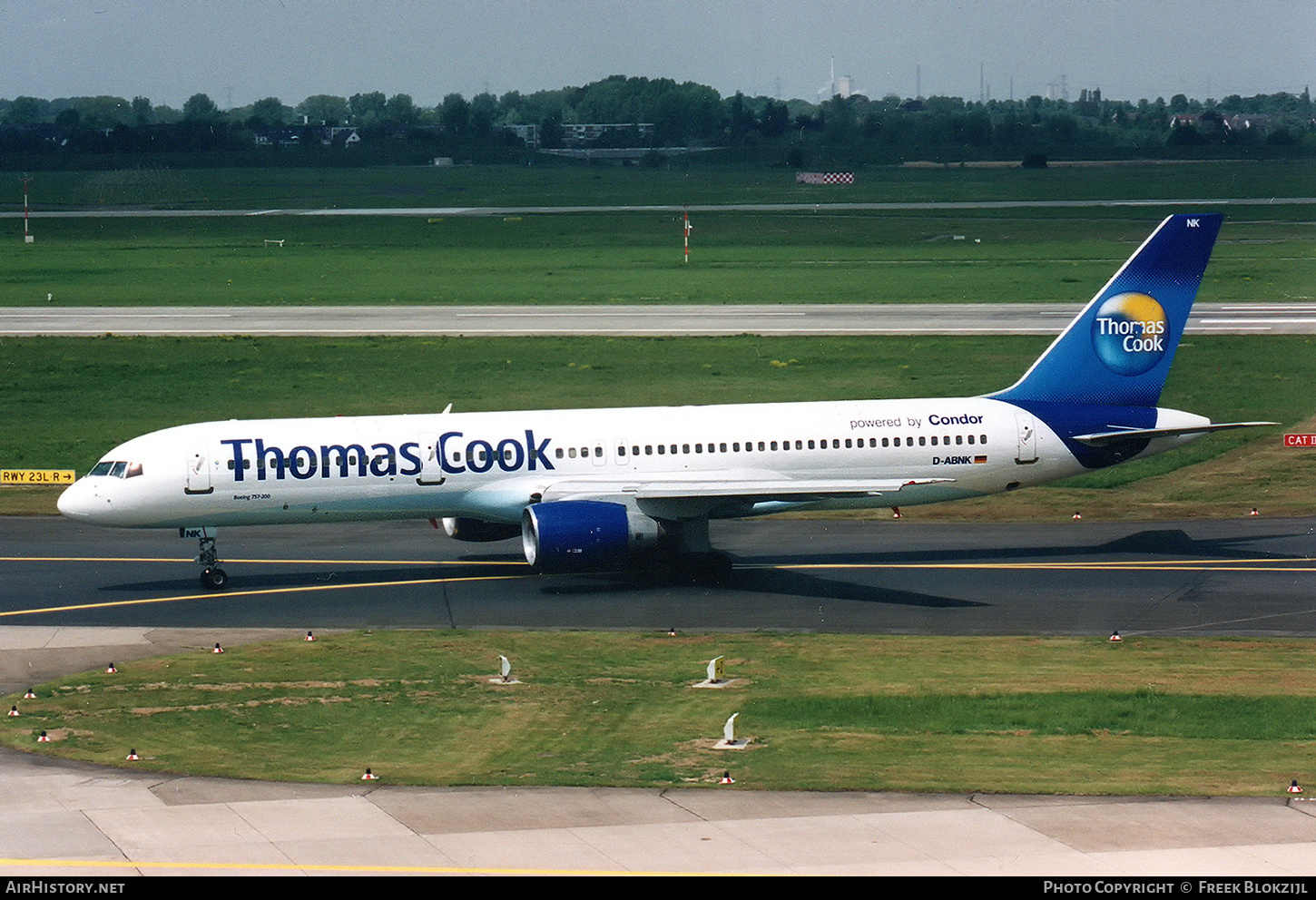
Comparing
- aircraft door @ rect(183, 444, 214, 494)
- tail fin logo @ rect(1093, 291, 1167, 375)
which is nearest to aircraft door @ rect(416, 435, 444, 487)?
aircraft door @ rect(183, 444, 214, 494)

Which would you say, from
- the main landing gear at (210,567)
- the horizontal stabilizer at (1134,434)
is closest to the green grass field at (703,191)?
the horizontal stabilizer at (1134,434)

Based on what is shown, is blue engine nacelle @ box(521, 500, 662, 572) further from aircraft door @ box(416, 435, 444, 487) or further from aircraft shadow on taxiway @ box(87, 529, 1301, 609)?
aircraft door @ box(416, 435, 444, 487)

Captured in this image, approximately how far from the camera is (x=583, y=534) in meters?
39.1

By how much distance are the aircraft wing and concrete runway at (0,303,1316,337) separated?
39478 millimetres

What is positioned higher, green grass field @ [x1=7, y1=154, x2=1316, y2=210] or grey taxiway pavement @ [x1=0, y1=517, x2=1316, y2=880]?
green grass field @ [x1=7, y1=154, x2=1316, y2=210]

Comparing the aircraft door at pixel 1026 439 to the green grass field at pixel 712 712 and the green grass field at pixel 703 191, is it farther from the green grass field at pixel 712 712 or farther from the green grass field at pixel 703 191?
the green grass field at pixel 703 191

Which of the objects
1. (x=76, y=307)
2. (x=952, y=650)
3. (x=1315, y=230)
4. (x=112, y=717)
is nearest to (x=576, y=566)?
(x=952, y=650)

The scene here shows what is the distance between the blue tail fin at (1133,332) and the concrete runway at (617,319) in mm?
34145

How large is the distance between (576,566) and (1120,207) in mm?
126899

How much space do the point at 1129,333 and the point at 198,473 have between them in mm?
24734

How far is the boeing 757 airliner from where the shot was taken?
3997 cm

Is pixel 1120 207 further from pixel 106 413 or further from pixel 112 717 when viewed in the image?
pixel 112 717

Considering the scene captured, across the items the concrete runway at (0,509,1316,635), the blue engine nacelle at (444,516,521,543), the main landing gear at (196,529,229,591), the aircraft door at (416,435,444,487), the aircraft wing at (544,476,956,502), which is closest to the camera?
the concrete runway at (0,509,1316,635)

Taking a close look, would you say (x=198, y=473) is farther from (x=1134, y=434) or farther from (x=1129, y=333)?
(x=1129, y=333)
